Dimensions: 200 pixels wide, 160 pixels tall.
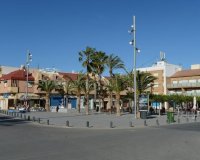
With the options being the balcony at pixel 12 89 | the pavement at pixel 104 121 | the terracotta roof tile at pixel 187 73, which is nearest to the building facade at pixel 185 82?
the terracotta roof tile at pixel 187 73

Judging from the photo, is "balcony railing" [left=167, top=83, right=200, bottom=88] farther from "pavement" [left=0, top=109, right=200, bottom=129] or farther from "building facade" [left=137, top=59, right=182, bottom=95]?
"pavement" [left=0, top=109, right=200, bottom=129]

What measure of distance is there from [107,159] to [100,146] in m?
3.50

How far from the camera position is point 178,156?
1268cm

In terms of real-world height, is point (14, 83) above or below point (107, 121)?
above

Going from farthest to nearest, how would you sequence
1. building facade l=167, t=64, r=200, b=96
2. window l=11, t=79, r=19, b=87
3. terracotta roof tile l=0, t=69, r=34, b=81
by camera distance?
1. building facade l=167, t=64, r=200, b=96
2. terracotta roof tile l=0, t=69, r=34, b=81
3. window l=11, t=79, r=19, b=87

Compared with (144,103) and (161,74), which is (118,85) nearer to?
(144,103)

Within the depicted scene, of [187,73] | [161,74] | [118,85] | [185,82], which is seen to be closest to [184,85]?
[185,82]

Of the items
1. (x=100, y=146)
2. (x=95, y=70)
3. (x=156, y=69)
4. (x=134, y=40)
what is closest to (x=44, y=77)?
(x=95, y=70)

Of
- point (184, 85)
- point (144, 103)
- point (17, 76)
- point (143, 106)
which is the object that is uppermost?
point (17, 76)

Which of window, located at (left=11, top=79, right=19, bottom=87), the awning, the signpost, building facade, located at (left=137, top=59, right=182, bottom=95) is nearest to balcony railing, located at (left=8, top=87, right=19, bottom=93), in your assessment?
window, located at (left=11, top=79, right=19, bottom=87)

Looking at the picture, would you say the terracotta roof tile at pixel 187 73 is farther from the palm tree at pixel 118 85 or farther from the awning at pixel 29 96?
the palm tree at pixel 118 85

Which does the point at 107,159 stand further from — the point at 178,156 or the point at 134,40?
the point at 134,40

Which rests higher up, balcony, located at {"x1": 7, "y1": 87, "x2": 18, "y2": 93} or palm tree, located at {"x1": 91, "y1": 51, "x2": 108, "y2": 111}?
palm tree, located at {"x1": 91, "y1": 51, "x2": 108, "y2": 111}

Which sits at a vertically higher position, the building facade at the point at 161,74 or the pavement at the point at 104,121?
the building facade at the point at 161,74
